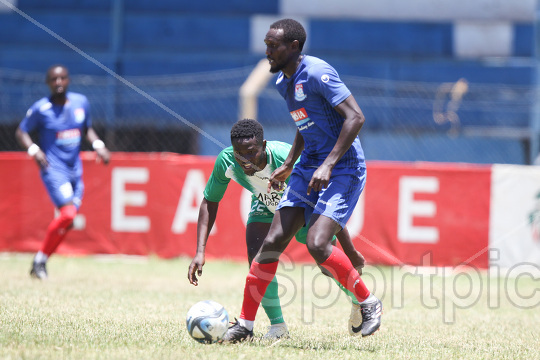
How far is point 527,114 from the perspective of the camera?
1641 cm

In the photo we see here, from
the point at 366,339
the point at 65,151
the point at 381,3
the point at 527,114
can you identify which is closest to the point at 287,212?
the point at 366,339

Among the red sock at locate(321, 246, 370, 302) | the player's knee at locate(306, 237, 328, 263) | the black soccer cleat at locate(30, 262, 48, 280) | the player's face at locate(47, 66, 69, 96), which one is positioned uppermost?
the player's face at locate(47, 66, 69, 96)

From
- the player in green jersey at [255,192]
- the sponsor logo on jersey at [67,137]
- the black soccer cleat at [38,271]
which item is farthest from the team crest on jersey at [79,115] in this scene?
the player in green jersey at [255,192]

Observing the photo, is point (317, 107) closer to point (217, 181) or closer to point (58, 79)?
point (217, 181)

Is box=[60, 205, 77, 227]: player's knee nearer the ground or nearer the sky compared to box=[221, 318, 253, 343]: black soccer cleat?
nearer the sky

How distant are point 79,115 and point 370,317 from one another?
5.60m

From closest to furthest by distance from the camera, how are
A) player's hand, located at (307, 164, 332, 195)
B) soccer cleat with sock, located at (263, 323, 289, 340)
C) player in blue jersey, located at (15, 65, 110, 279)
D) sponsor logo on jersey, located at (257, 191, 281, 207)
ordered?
player's hand, located at (307, 164, 332, 195)
soccer cleat with sock, located at (263, 323, 289, 340)
sponsor logo on jersey, located at (257, 191, 281, 207)
player in blue jersey, located at (15, 65, 110, 279)

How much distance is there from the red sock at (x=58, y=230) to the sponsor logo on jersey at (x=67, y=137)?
2.90 ft

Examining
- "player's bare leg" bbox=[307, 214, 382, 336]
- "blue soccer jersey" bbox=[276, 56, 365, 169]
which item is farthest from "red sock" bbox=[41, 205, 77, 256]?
"player's bare leg" bbox=[307, 214, 382, 336]

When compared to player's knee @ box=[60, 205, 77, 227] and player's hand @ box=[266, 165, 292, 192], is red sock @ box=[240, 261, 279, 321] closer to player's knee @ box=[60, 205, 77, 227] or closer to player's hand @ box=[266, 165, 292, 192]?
player's hand @ box=[266, 165, 292, 192]

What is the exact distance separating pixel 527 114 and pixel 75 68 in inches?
392

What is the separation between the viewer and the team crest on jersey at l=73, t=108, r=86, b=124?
9.65 m

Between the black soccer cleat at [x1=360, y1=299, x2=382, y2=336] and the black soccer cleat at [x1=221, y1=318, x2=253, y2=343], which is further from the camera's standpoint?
the black soccer cleat at [x1=360, y1=299, x2=382, y2=336]

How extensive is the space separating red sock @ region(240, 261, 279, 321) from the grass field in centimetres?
25
